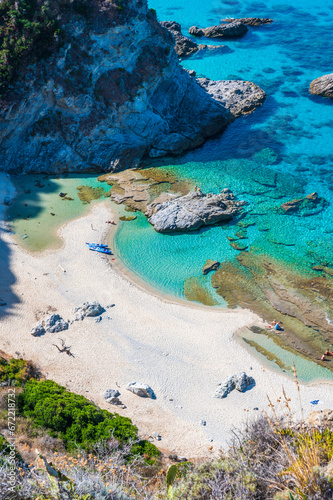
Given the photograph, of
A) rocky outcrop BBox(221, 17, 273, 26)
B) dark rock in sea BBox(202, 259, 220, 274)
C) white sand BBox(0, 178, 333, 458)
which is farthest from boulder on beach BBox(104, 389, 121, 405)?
rocky outcrop BBox(221, 17, 273, 26)

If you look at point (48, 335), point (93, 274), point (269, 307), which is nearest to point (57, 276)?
point (93, 274)

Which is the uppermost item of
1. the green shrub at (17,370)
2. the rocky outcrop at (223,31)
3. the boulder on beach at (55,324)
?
→ the rocky outcrop at (223,31)

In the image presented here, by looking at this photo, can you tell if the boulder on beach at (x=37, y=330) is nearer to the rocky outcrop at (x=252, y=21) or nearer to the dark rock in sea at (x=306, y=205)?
the dark rock in sea at (x=306, y=205)

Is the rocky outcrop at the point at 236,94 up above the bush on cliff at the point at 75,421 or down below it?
above

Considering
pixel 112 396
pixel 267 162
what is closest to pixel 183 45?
pixel 267 162

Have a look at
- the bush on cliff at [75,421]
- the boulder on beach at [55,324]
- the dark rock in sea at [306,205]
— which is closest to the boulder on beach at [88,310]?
the boulder on beach at [55,324]

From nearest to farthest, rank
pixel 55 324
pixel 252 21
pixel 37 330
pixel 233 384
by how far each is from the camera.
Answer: pixel 233 384 < pixel 37 330 < pixel 55 324 < pixel 252 21

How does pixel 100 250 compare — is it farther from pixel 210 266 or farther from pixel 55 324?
pixel 210 266
